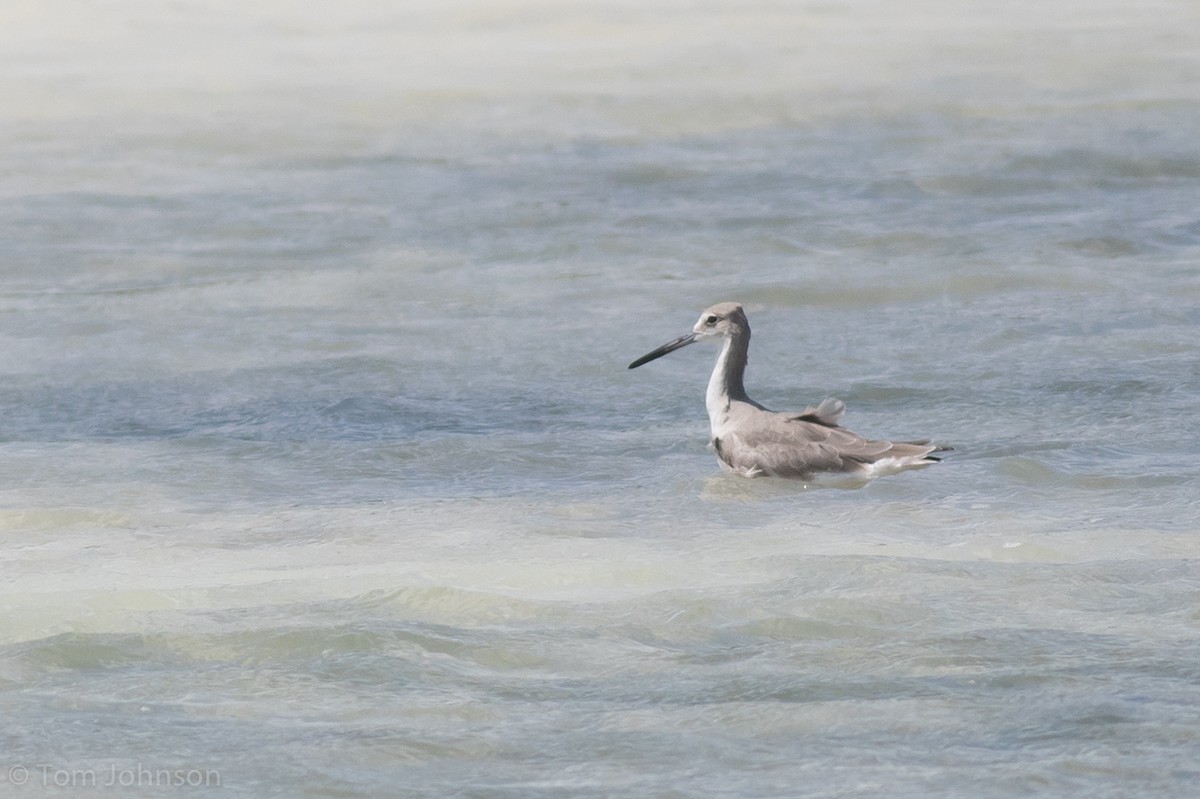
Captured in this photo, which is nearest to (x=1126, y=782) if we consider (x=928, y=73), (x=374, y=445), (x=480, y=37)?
(x=374, y=445)

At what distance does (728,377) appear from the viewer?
779cm

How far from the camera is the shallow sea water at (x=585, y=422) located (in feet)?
14.7

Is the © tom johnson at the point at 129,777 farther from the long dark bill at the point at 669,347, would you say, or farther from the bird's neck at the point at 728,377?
the long dark bill at the point at 669,347

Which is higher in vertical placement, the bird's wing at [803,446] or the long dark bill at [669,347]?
the long dark bill at [669,347]

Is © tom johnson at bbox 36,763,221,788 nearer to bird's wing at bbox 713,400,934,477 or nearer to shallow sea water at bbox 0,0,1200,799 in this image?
shallow sea water at bbox 0,0,1200,799

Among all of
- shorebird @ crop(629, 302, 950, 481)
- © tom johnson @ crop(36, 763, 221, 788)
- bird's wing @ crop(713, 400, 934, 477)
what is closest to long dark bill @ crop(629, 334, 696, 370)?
shorebird @ crop(629, 302, 950, 481)

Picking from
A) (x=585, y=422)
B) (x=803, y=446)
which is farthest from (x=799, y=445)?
(x=585, y=422)

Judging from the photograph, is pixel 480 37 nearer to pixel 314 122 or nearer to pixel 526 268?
pixel 314 122

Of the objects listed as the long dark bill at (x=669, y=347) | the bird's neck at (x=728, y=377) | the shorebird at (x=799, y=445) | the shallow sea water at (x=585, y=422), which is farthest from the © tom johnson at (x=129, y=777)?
the long dark bill at (x=669, y=347)

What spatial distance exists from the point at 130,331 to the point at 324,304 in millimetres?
1005

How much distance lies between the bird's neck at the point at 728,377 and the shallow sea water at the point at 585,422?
8.7 inches

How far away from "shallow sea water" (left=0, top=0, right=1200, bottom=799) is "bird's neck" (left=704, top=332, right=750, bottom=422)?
0.22m

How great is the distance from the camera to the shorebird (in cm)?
693

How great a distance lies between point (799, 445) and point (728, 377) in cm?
72
